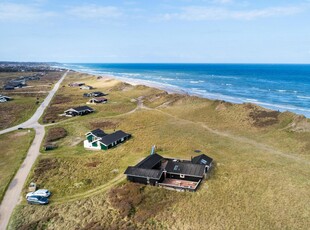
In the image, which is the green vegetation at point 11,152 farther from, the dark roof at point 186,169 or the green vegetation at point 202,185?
the dark roof at point 186,169

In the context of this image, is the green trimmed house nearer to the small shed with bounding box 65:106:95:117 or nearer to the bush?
the bush

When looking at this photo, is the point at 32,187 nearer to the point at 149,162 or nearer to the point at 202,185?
the point at 149,162

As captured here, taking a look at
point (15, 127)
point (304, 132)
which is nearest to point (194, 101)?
point (304, 132)

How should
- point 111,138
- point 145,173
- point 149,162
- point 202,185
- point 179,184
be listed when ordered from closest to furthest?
point 202,185 → point 145,173 → point 179,184 → point 149,162 → point 111,138

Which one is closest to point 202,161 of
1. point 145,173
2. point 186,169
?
point 186,169

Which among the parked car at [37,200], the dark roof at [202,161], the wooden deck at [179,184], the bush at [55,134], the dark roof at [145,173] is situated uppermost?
the dark roof at [202,161]

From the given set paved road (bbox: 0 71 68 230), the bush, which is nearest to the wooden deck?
paved road (bbox: 0 71 68 230)

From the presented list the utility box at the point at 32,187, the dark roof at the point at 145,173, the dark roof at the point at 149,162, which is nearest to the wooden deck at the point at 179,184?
the dark roof at the point at 145,173

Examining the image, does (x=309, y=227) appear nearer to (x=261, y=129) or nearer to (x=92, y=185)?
(x=92, y=185)
